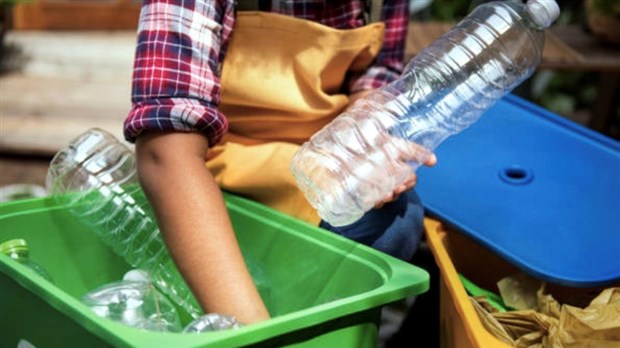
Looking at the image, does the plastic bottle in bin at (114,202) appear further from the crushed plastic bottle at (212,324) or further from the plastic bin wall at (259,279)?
the crushed plastic bottle at (212,324)

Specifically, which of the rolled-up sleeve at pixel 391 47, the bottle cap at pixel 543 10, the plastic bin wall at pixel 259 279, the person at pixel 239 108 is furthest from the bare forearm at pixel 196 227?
the bottle cap at pixel 543 10

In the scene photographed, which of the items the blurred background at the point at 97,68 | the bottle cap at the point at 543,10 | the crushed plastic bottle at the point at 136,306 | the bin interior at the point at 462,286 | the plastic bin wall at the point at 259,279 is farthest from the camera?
the blurred background at the point at 97,68

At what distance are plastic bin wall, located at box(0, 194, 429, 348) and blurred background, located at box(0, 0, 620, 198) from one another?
55 cm

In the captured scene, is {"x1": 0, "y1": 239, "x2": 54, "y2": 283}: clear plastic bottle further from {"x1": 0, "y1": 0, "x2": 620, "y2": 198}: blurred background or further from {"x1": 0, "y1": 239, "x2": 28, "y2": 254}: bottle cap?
{"x1": 0, "y1": 0, "x2": 620, "y2": 198}: blurred background

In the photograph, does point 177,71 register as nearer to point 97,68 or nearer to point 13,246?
point 13,246

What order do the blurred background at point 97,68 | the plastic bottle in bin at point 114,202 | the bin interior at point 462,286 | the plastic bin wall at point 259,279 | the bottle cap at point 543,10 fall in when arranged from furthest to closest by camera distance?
the blurred background at point 97,68
the plastic bottle in bin at point 114,202
the bottle cap at point 543,10
the bin interior at point 462,286
the plastic bin wall at point 259,279

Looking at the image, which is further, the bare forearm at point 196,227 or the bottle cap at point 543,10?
the bottle cap at point 543,10

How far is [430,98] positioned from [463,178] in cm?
22

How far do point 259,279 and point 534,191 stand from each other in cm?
51

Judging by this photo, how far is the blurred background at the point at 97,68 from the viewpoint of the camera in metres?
2.70

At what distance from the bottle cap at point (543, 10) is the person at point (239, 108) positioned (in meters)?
0.27

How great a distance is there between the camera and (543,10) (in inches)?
58.1

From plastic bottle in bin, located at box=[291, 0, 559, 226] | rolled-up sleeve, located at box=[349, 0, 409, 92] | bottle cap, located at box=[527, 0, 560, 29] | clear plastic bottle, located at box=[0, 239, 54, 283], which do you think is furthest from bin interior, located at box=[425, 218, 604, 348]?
clear plastic bottle, located at box=[0, 239, 54, 283]

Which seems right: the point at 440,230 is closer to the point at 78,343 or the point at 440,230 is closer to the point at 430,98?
the point at 430,98
